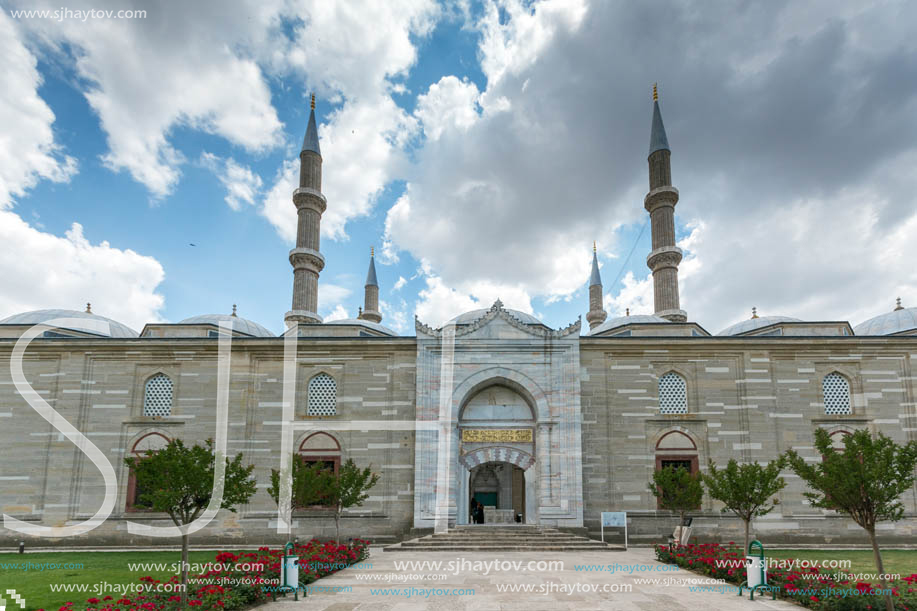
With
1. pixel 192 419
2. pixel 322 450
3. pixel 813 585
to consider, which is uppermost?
pixel 192 419

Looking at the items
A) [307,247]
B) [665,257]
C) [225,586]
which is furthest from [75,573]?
[665,257]

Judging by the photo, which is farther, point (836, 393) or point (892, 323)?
point (892, 323)

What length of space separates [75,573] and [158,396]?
26.6 feet

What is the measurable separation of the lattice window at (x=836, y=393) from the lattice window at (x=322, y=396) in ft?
51.2

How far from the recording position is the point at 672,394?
806 inches

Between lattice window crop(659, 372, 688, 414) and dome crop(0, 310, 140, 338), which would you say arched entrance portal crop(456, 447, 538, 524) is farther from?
dome crop(0, 310, 140, 338)

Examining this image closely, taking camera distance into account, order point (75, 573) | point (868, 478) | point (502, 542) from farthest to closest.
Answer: point (502, 542)
point (75, 573)
point (868, 478)

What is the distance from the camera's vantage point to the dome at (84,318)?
23359 millimetres

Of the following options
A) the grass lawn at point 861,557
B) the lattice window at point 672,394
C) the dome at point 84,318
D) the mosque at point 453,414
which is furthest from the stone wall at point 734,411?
the dome at point 84,318

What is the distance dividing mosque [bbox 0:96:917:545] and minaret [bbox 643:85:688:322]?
7235mm

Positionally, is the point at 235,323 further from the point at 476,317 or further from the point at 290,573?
the point at 290,573

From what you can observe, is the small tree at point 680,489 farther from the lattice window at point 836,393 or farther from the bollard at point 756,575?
the bollard at point 756,575

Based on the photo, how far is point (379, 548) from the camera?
18312 mm

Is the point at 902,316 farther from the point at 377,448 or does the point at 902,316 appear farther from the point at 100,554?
the point at 100,554
